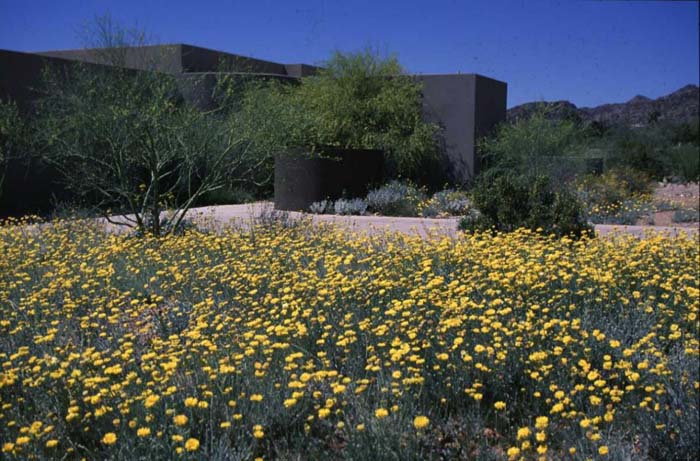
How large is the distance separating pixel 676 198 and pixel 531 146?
4.24 meters

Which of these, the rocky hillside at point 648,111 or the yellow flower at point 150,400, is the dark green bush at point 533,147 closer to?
the yellow flower at point 150,400

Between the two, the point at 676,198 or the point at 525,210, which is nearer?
the point at 525,210

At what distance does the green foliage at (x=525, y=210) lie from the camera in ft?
31.2

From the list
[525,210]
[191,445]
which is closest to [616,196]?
[525,210]

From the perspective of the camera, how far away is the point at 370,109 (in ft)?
61.8

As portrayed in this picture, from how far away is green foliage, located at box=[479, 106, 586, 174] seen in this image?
17438 mm

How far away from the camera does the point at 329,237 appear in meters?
8.40

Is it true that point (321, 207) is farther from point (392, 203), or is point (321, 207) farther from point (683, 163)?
point (683, 163)

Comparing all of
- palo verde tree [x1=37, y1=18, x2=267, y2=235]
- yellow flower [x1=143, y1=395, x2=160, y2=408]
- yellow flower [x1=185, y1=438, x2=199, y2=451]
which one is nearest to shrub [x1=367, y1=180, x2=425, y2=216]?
palo verde tree [x1=37, y1=18, x2=267, y2=235]

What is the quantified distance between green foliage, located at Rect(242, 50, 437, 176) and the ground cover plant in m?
12.0

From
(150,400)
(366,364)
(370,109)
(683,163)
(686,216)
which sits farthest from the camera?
(683,163)

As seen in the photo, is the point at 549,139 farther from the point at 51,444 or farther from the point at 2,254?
the point at 51,444

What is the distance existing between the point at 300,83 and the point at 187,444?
18901 mm

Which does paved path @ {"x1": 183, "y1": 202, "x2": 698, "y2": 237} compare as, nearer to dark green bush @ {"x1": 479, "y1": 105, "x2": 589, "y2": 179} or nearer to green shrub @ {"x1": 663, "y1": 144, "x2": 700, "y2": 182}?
dark green bush @ {"x1": 479, "y1": 105, "x2": 589, "y2": 179}
